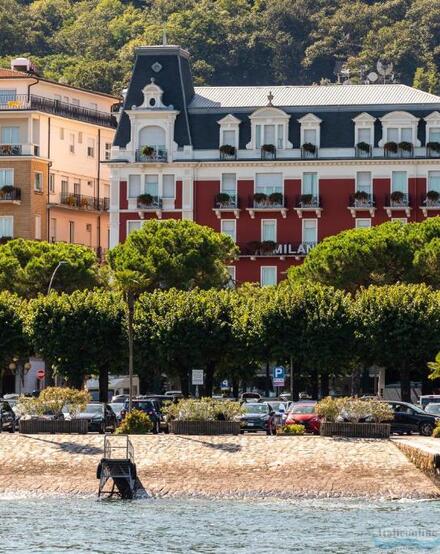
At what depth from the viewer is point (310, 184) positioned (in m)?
A: 169

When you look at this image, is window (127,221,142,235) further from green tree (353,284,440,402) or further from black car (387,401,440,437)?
black car (387,401,440,437)

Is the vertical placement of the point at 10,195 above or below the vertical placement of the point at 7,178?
below

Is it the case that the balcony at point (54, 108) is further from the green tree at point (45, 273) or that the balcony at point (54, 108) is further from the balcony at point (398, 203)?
the balcony at point (398, 203)

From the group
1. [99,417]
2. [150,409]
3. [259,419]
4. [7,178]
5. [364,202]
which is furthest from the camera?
[7,178]

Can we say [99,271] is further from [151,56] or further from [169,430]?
[169,430]

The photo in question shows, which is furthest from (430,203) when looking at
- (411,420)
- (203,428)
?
(203,428)

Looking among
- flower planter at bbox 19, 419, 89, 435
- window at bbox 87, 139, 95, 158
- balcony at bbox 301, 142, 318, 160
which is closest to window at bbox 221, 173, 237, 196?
balcony at bbox 301, 142, 318, 160

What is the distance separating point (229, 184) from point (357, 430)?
243 ft

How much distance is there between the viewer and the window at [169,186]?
17038 cm

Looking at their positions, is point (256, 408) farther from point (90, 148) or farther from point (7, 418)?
point (90, 148)

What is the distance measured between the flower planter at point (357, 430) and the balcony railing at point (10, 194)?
85598 mm

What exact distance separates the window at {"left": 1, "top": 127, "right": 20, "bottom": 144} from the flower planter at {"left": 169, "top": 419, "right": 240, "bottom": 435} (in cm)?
Result: 8613

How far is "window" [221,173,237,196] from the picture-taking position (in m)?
170

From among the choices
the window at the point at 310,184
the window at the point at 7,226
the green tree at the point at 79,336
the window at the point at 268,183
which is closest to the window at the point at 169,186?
the window at the point at 268,183
